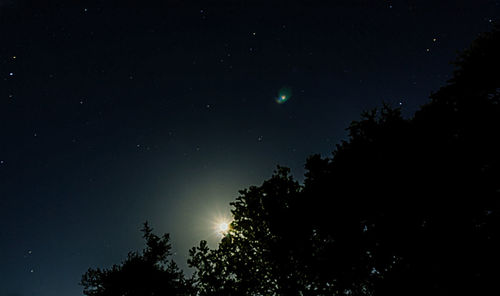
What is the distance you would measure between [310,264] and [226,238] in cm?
392

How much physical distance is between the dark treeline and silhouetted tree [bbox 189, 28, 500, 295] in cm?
4

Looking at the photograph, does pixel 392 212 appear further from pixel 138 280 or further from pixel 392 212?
pixel 138 280

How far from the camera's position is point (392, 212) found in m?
9.73

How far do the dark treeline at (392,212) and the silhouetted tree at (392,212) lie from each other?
36 mm

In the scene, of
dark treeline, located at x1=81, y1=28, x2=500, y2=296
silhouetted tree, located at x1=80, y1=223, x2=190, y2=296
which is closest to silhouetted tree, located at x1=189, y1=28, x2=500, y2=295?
dark treeline, located at x1=81, y1=28, x2=500, y2=296

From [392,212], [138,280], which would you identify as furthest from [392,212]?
[138,280]

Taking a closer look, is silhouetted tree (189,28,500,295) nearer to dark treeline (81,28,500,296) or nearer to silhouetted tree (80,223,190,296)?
dark treeline (81,28,500,296)

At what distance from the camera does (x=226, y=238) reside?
11.5 meters

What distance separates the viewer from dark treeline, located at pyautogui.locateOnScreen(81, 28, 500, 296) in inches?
325

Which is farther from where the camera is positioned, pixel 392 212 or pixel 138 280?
pixel 138 280

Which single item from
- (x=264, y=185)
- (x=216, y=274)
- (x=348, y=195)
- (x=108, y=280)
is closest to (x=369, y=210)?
(x=348, y=195)

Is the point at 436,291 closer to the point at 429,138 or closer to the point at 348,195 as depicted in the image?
the point at 348,195

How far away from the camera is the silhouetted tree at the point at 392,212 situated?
8258mm

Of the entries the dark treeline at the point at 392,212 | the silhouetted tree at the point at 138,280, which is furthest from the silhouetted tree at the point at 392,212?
the silhouetted tree at the point at 138,280
